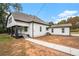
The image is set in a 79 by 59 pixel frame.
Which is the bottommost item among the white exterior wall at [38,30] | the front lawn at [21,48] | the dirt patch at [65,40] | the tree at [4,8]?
the front lawn at [21,48]

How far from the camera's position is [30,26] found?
14.3ft

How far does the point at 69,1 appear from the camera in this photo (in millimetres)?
3771

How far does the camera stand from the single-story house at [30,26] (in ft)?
13.0

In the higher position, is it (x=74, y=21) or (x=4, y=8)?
(x=4, y=8)

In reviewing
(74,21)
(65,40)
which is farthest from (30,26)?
(74,21)

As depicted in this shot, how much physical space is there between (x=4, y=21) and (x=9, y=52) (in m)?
0.95

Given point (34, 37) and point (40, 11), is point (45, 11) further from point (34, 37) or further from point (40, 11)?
point (34, 37)

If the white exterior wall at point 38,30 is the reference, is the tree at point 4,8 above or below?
above

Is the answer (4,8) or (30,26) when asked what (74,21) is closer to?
(30,26)

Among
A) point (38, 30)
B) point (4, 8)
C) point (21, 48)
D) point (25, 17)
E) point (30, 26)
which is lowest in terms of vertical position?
point (21, 48)

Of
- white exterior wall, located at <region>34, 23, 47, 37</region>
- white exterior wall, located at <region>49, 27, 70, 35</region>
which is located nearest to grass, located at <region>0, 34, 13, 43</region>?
white exterior wall, located at <region>34, 23, 47, 37</region>

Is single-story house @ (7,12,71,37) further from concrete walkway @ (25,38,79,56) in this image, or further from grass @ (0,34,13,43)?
concrete walkway @ (25,38,79,56)

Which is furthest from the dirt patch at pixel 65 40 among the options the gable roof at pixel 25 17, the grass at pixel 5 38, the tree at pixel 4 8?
the tree at pixel 4 8

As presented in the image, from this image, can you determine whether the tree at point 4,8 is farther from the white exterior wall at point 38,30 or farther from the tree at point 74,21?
the tree at point 74,21
